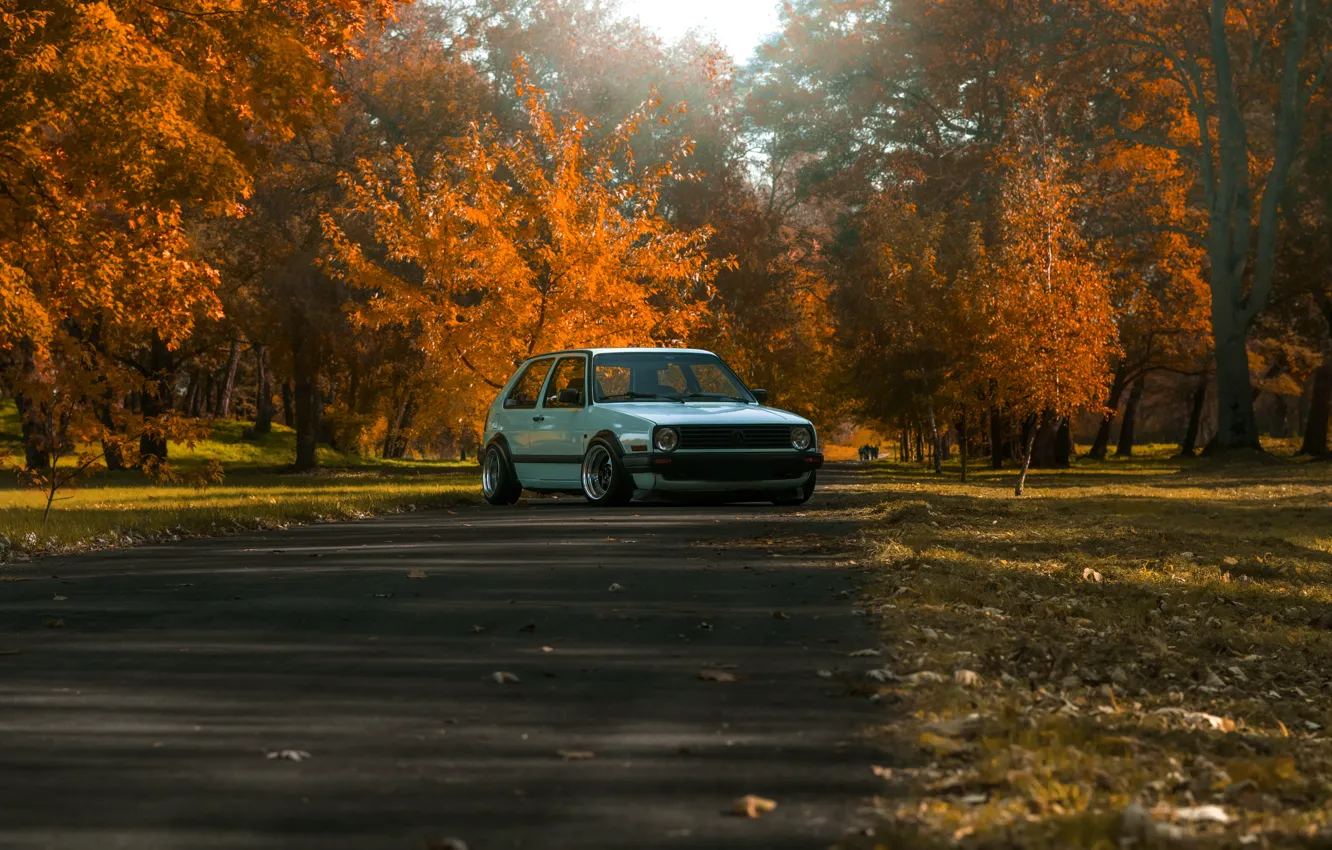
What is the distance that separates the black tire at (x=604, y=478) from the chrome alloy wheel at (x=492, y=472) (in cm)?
195

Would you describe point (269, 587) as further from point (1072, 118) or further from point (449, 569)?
point (1072, 118)

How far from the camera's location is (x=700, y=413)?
60.0ft

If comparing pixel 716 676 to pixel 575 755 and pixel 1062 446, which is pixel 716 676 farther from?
pixel 1062 446

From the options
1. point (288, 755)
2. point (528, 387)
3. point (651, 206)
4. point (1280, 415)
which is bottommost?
point (288, 755)

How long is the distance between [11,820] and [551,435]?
1528 centimetres

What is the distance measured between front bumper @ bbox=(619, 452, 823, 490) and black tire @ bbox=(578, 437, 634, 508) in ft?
0.52

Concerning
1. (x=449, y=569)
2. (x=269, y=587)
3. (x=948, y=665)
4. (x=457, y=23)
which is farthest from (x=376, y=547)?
(x=457, y=23)

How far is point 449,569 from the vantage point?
36.6 feet

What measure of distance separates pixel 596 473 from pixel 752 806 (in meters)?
14.7

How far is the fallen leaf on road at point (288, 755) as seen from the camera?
5.01m

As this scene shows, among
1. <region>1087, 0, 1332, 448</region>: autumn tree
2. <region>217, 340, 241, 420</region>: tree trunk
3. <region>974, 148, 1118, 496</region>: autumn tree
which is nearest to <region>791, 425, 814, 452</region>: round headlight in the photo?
<region>974, 148, 1118, 496</region>: autumn tree

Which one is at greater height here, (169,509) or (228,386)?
(228,386)

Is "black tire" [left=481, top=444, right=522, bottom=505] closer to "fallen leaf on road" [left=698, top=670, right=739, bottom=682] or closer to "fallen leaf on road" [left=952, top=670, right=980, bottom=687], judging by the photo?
"fallen leaf on road" [left=698, top=670, right=739, bottom=682]

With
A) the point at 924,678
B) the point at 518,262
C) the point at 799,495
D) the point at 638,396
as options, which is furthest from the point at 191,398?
the point at 924,678
